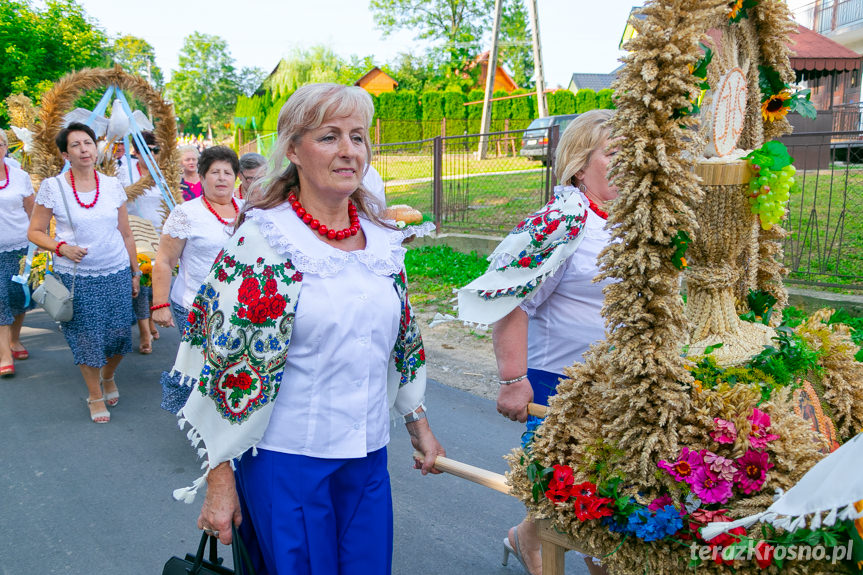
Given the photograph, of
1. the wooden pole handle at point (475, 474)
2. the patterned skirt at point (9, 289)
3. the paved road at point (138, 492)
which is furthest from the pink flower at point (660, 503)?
the patterned skirt at point (9, 289)

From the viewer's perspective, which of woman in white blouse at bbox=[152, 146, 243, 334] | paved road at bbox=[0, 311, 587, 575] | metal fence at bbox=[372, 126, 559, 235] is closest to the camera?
paved road at bbox=[0, 311, 587, 575]

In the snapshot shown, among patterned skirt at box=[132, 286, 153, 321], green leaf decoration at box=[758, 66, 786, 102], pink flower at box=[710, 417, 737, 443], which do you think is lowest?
patterned skirt at box=[132, 286, 153, 321]

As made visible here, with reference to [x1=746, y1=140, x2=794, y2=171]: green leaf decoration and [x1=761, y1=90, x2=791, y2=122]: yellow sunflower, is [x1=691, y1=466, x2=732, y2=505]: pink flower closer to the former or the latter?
[x1=746, y1=140, x2=794, y2=171]: green leaf decoration

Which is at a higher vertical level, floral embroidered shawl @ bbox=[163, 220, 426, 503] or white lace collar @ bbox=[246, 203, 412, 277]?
white lace collar @ bbox=[246, 203, 412, 277]

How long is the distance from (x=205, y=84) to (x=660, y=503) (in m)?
70.5

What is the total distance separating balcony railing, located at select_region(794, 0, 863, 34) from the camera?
847 inches

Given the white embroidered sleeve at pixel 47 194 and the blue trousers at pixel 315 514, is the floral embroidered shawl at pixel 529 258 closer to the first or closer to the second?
the blue trousers at pixel 315 514

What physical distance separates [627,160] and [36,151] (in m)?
5.61

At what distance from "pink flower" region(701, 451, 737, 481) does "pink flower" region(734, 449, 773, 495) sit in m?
0.02

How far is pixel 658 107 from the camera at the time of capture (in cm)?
156

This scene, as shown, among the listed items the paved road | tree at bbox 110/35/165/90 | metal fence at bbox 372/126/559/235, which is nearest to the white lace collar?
the paved road

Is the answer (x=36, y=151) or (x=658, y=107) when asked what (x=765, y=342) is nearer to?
(x=658, y=107)

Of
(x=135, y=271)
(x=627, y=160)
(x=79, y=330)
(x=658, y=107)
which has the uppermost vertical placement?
(x=658, y=107)

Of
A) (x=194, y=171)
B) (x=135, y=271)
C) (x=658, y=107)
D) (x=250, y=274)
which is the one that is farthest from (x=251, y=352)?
(x=194, y=171)
